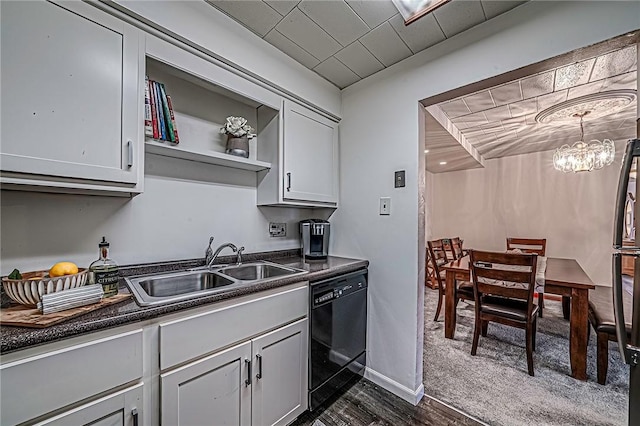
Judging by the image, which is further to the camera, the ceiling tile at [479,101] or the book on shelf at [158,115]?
the ceiling tile at [479,101]

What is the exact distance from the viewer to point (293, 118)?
186 cm

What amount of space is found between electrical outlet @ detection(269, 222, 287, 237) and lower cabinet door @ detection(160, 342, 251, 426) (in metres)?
1.00

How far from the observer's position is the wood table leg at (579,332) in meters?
1.90

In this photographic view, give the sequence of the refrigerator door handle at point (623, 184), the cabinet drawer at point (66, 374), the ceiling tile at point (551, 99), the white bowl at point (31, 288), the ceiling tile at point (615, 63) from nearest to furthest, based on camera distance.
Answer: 1. the cabinet drawer at point (66, 374)
2. the white bowl at point (31, 288)
3. the refrigerator door handle at point (623, 184)
4. the ceiling tile at point (615, 63)
5. the ceiling tile at point (551, 99)

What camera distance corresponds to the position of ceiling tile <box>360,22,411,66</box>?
154 cm

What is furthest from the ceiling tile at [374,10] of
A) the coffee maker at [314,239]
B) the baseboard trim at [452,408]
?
the baseboard trim at [452,408]

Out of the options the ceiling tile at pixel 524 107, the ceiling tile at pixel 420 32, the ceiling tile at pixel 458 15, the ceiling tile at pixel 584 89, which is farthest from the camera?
the ceiling tile at pixel 524 107

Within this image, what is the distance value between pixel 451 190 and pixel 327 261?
4.22 metres

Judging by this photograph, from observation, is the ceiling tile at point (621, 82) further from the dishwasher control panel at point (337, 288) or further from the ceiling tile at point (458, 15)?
the dishwasher control panel at point (337, 288)

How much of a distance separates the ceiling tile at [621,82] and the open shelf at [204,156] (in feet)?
8.97

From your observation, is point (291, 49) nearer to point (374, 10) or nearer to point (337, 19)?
point (337, 19)

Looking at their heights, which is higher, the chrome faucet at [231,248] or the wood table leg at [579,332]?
the chrome faucet at [231,248]

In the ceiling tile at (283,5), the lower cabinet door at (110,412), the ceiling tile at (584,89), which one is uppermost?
the ceiling tile at (283,5)

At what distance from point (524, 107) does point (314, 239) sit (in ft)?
7.82
